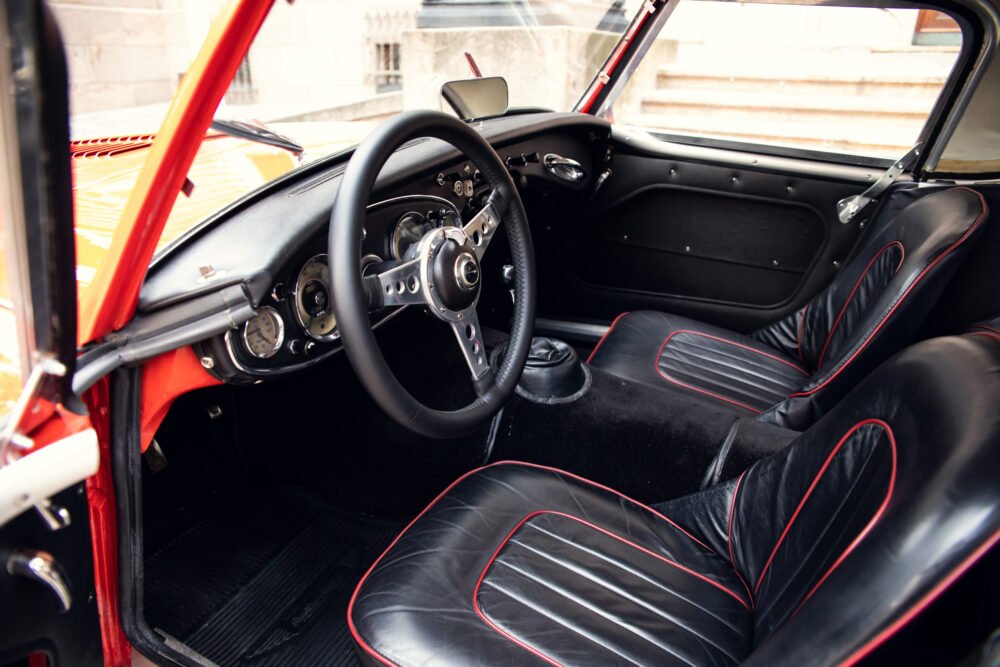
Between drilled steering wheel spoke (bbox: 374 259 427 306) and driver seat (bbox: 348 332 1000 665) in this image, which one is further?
drilled steering wheel spoke (bbox: 374 259 427 306)

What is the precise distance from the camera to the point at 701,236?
8.19 feet

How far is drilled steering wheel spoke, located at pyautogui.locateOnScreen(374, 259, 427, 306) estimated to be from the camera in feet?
3.88

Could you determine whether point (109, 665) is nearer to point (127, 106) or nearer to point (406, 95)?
point (127, 106)

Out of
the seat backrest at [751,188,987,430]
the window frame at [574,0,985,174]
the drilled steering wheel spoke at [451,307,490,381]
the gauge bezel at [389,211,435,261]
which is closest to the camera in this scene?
the drilled steering wheel spoke at [451,307,490,381]

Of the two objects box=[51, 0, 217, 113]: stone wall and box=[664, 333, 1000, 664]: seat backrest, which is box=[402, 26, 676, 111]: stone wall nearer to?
box=[51, 0, 217, 113]: stone wall

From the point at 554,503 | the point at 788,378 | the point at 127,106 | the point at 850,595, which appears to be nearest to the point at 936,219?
the point at 788,378

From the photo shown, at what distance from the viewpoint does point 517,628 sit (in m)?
1.09

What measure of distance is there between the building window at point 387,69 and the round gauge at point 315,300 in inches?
35.2

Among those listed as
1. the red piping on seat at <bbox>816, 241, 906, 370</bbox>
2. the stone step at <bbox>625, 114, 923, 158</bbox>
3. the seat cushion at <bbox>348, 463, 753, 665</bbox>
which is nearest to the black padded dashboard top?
the seat cushion at <bbox>348, 463, 753, 665</bbox>

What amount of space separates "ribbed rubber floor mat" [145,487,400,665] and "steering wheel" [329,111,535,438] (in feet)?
2.33

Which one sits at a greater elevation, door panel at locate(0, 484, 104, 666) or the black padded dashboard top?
the black padded dashboard top

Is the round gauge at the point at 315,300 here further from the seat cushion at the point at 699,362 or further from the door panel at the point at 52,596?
the seat cushion at the point at 699,362

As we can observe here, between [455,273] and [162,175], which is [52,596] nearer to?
[162,175]

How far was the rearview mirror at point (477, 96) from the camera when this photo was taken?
6.49ft
